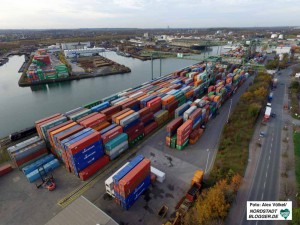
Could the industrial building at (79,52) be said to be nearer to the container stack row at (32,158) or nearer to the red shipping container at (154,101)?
the red shipping container at (154,101)

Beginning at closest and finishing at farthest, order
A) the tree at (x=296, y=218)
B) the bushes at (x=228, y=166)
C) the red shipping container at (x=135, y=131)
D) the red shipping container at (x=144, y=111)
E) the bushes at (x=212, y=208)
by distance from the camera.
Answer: the tree at (x=296, y=218) → the bushes at (x=212, y=208) → the bushes at (x=228, y=166) → the red shipping container at (x=135, y=131) → the red shipping container at (x=144, y=111)

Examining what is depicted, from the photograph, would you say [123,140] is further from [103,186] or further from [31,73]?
[31,73]

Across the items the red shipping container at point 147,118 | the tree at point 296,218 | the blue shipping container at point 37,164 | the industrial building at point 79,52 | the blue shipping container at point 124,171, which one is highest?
the industrial building at point 79,52

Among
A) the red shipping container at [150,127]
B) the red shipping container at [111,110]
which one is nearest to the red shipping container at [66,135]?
the red shipping container at [111,110]

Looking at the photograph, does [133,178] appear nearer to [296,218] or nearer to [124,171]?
[124,171]

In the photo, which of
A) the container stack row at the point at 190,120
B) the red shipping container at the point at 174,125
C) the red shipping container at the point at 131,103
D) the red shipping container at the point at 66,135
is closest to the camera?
the red shipping container at the point at 66,135

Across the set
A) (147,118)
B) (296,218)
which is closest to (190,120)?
(147,118)

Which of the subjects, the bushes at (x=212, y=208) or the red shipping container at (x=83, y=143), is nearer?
the bushes at (x=212, y=208)

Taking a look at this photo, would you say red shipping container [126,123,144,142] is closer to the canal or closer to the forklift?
the forklift
